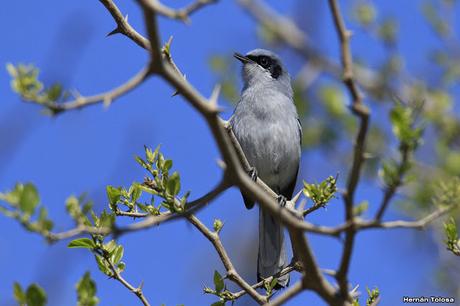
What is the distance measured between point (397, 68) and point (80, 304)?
17.2ft

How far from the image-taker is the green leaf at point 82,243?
3298 millimetres

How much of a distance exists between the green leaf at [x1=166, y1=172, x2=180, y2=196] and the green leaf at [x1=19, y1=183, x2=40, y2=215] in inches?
33.7

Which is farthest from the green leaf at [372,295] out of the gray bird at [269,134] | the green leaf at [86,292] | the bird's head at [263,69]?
the bird's head at [263,69]

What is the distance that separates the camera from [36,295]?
97.1 inches

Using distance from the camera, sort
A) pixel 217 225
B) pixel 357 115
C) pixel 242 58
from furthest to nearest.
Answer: pixel 242 58 < pixel 217 225 < pixel 357 115

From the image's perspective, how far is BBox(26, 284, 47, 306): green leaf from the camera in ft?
8.06

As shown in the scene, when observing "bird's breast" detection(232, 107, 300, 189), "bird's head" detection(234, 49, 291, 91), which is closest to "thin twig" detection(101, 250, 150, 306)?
"bird's breast" detection(232, 107, 300, 189)

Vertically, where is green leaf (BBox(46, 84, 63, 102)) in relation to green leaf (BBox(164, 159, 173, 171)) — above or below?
below

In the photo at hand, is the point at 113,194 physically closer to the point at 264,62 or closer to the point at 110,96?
the point at 110,96

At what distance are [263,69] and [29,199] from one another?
17.8 ft

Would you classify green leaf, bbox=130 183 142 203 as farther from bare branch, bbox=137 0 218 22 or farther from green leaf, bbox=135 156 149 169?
bare branch, bbox=137 0 218 22

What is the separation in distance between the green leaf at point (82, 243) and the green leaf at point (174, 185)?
475mm

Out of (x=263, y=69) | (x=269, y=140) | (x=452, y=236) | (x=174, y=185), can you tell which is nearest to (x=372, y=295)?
(x=452, y=236)

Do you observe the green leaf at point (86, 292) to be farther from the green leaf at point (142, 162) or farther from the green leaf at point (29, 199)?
the green leaf at point (142, 162)
